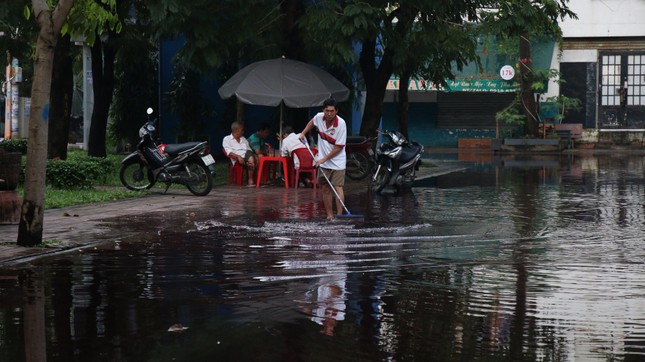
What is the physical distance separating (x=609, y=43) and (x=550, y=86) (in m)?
3.11

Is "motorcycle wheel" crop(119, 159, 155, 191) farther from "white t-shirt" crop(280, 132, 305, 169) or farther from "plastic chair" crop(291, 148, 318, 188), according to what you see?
"plastic chair" crop(291, 148, 318, 188)

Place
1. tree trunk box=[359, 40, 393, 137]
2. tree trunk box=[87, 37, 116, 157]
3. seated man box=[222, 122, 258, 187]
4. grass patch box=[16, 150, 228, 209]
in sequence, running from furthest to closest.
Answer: tree trunk box=[87, 37, 116, 157], tree trunk box=[359, 40, 393, 137], seated man box=[222, 122, 258, 187], grass patch box=[16, 150, 228, 209]

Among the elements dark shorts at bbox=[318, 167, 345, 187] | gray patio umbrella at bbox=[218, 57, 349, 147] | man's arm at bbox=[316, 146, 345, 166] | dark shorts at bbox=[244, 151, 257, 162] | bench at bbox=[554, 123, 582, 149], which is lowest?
dark shorts at bbox=[318, 167, 345, 187]

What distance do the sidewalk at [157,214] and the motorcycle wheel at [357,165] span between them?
2705mm

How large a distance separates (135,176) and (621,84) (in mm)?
32426

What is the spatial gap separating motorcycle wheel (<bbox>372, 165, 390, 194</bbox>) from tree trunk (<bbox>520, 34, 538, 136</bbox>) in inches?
1002

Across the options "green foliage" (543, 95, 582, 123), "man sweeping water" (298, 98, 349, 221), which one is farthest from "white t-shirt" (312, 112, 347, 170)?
"green foliage" (543, 95, 582, 123)

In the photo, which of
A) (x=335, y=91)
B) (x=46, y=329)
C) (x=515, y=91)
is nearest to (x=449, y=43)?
(x=335, y=91)

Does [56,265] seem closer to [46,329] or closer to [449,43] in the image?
[46,329]

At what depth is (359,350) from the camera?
21.9 ft

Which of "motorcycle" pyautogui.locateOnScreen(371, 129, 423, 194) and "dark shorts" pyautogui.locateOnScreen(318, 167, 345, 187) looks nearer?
"dark shorts" pyautogui.locateOnScreen(318, 167, 345, 187)

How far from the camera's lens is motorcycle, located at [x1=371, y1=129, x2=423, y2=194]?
2048 cm

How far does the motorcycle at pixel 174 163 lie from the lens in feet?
62.4

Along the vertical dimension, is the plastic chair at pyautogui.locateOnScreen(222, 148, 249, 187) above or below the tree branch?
below
